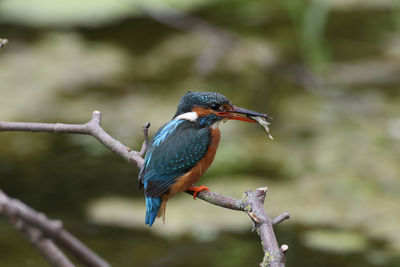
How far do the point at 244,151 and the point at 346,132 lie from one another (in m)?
0.71

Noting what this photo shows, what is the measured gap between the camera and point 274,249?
1195 mm

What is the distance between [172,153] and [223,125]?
95.7 inches

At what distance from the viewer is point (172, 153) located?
6.23 ft

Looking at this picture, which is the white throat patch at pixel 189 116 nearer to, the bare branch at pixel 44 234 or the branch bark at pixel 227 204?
the branch bark at pixel 227 204

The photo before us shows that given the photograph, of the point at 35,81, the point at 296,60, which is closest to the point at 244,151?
the point at 296,60

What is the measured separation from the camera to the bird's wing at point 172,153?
184cm

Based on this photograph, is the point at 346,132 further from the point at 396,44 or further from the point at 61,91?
the point at 61,91

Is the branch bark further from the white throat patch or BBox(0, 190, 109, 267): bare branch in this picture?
the white throat patch

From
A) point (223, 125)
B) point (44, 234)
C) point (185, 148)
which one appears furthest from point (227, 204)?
point (223, 125)

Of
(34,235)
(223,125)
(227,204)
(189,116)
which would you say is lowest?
(34,235)

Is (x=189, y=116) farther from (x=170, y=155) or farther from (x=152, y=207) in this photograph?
(x=152, y=207)

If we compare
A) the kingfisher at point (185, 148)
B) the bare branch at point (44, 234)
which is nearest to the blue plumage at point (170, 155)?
the kingfisher at point (185, 148)

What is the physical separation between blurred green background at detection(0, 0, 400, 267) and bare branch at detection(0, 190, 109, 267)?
233 centimetres

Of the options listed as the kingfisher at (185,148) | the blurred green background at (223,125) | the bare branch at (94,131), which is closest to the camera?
the bare branch at (94,131)
